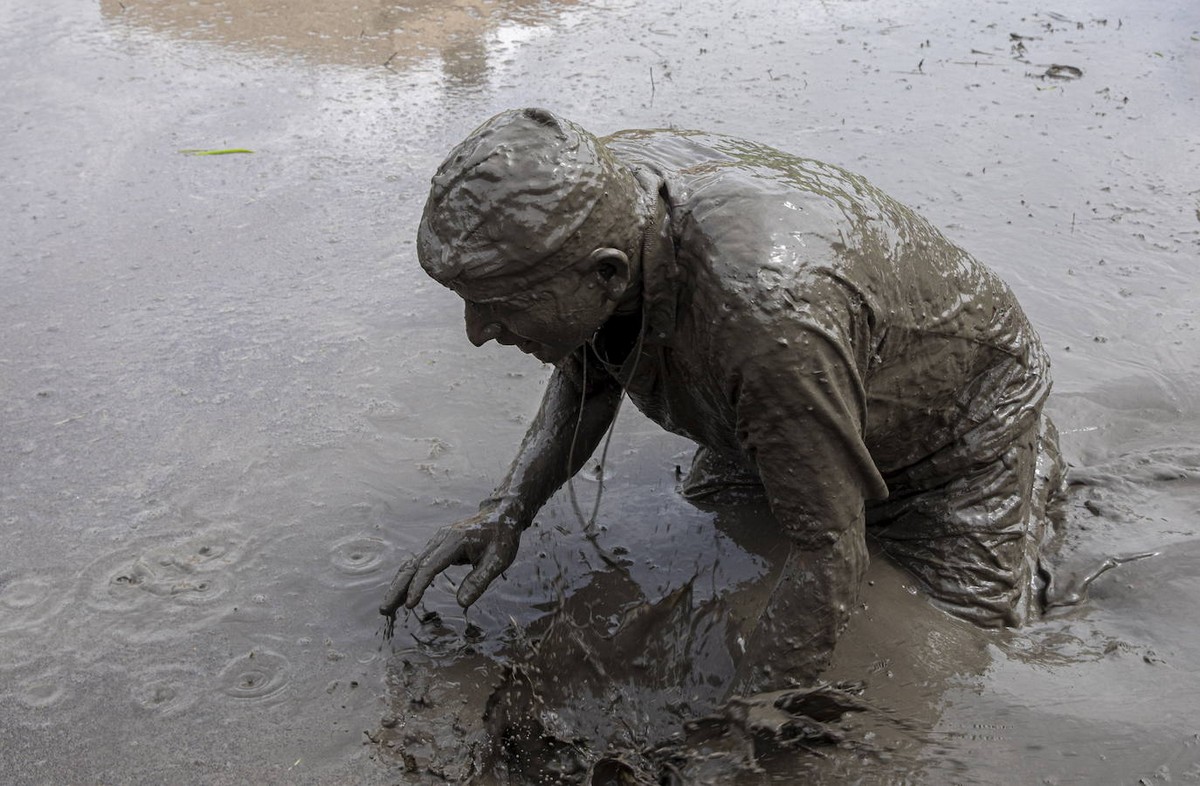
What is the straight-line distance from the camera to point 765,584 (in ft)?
10.6

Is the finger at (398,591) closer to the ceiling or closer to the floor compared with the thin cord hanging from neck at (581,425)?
closer to the floor

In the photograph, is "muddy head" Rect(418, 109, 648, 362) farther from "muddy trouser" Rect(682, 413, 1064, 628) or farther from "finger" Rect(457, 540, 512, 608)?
"muddy trouser" Rect(682, 413, 1064, 628)

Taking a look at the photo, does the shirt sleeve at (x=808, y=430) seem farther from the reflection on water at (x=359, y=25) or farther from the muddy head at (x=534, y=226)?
the reflection on water at (x=359, y=25)

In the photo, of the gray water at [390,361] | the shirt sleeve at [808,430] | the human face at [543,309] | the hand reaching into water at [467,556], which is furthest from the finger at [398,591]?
the shirt sleeve at [808,430]

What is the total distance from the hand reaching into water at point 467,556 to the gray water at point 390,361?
Answer: 0.69 feet

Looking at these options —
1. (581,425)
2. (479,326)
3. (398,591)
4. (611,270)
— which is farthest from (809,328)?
(398,591)

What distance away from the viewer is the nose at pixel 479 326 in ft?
7.81

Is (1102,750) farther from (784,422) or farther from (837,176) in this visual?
(837,176)

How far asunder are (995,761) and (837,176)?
1413 millimetres

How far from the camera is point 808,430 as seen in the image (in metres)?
2.34

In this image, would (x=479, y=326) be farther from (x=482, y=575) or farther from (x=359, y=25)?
(x=359, y=25)

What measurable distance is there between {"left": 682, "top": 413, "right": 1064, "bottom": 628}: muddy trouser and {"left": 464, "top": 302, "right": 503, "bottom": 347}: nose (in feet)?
4.13

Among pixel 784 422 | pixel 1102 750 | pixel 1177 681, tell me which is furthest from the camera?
pixel 1177 681

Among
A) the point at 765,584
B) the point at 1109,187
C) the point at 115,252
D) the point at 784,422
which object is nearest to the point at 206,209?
the point at 115,252
